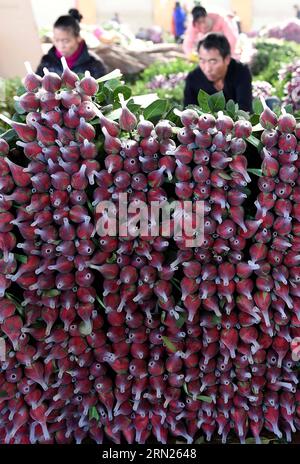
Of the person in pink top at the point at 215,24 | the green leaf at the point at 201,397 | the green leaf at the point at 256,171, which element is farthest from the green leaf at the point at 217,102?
the person in pink top at the point at 215,24

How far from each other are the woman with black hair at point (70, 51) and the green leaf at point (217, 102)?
6.05 ft

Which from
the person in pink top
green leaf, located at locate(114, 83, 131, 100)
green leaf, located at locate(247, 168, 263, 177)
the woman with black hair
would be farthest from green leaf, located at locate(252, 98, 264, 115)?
the person in pink top

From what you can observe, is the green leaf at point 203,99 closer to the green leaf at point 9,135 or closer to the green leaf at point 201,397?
the green leaf at point 9,135

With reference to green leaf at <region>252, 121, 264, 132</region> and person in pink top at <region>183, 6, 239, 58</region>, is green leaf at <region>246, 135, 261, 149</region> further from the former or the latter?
person in pink top at <region>183, 6, 239, 58</region>

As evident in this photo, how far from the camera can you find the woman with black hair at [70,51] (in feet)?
10.6

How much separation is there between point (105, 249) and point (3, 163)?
346 millimetres

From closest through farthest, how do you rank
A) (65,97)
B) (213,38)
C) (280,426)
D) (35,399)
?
(65,97) < (35,399) < (280,426) < (213,38)

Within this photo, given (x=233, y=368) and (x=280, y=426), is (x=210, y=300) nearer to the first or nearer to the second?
(x=233, y=368)

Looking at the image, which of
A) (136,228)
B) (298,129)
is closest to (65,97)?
(136,228)

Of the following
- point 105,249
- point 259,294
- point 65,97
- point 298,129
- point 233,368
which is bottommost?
point 233,368

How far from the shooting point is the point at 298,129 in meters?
1.38

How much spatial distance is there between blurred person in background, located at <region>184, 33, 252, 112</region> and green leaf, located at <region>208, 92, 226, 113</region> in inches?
53.4

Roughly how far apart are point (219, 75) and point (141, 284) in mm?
1865

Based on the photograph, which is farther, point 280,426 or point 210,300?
point 280,426
